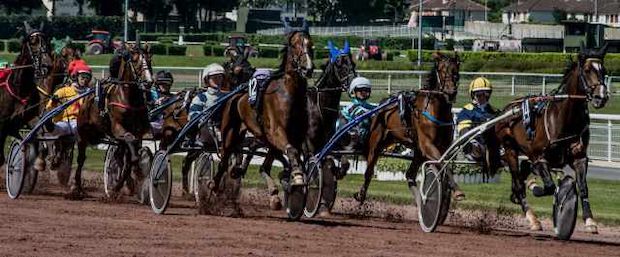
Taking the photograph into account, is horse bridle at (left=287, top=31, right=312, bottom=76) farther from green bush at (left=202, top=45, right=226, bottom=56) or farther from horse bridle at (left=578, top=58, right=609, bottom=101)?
green bush at (left=202, top=45, right=226, bottom=56)

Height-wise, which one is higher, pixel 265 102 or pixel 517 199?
pixel 265 102

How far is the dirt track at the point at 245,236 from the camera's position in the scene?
39.5 ft

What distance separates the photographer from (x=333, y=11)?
9506 cm

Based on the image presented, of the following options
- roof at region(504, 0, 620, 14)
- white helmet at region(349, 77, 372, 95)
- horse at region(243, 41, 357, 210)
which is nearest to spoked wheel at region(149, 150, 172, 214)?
horse at region(243, 41, 357, 210)

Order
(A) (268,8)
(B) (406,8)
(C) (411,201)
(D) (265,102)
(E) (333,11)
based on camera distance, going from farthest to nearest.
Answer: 1. (B) (406,8)
2. (A) (268,8)
3. (E) (333,11)
4. (C) (411,201)
5. (D) (265,102)

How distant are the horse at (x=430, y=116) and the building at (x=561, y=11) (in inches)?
3377

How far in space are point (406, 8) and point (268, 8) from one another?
769 inches

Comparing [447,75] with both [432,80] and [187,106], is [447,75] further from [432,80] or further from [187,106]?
[187,106]

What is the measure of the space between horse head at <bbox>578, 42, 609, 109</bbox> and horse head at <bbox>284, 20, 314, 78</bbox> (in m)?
2.57

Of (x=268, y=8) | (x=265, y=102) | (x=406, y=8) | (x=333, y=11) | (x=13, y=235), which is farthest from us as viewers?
(x=406, y=8)

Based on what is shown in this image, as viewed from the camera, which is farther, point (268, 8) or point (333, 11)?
point (268, 8)

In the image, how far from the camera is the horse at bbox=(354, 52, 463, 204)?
48.8 feet

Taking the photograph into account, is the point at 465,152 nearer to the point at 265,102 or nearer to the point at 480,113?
the point at 480,113

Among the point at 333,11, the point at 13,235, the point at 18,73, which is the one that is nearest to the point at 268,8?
the point at 333,11
